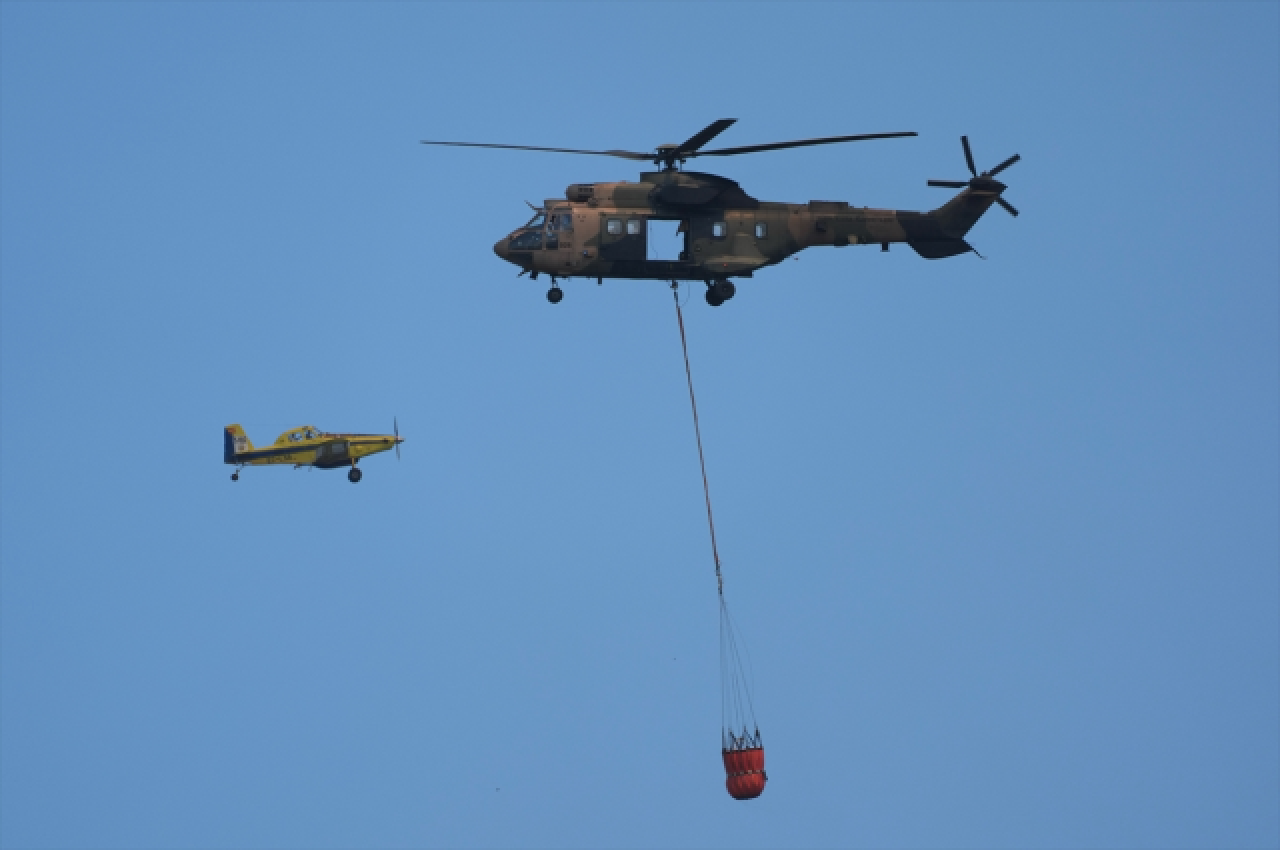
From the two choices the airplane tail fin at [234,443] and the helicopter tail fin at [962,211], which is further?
the airplane tail fin at [234,443]

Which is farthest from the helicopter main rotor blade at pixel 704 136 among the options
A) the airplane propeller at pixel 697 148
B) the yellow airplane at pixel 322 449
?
the yellow airplane at pixel 322 449

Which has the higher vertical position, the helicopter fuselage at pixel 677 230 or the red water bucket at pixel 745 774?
the helicopter fuselage at pixel 677 230

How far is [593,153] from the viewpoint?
48562mm

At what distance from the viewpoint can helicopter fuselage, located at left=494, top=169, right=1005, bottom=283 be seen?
161ft

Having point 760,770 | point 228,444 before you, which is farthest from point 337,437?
point 760,770

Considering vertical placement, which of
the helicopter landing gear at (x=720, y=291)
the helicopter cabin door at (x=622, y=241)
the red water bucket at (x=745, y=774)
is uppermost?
the helicopter cabin door at (x=622, y=241)

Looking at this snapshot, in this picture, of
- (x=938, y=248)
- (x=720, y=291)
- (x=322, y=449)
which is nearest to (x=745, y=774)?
(x=720, y=291)

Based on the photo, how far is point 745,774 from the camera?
46.7m

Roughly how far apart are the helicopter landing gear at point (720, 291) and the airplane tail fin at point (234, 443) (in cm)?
2338

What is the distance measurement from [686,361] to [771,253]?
11.7 feet

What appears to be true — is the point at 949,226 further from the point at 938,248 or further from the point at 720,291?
the point at 720,291

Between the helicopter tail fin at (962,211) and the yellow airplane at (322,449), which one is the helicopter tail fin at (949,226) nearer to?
the helicopter tail fin at (962,211)

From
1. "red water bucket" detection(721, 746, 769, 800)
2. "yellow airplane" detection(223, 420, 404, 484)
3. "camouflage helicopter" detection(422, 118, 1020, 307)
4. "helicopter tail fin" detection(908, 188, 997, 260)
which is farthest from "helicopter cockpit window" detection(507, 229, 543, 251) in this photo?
"yellow airplane" detection(223, 420, 404, 484)

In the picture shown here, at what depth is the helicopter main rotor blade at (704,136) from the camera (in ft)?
154
